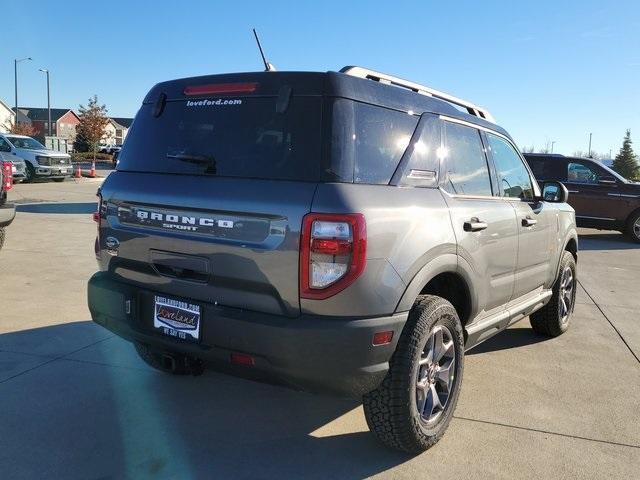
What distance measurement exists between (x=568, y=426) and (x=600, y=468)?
19.2 inches

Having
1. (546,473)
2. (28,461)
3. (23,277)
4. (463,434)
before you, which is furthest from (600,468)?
(23,277)

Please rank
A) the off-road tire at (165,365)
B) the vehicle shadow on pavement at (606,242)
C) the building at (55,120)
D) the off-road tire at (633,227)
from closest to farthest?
the off-road tire at (165,365), the vehicle shadow on pavement at (606,242), the off-road tire at (633,227), the building at (55,120)

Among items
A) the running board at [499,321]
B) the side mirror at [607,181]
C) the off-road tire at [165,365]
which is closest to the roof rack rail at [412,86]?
the running board at [499,321]

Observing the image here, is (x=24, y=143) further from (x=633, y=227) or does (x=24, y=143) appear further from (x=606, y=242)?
(x=633, y=227)

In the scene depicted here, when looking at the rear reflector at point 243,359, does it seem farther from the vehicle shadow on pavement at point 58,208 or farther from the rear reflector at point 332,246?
the vehicle shadow on pavement at point 58,208

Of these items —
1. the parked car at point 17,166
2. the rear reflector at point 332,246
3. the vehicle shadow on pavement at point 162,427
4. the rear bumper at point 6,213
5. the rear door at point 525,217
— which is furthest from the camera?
the parked car at point 17,166

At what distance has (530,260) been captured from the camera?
171 inches

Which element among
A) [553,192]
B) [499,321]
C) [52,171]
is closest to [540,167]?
[553,192]

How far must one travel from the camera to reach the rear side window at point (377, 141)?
2793mm

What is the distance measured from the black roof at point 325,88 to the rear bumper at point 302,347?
111 cm

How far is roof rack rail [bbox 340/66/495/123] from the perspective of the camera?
306cm

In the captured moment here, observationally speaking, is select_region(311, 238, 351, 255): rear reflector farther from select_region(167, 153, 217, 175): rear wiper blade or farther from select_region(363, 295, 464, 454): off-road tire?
select_region(167, 153, 217, 175): rear wiper blade

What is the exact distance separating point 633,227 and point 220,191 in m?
12.8

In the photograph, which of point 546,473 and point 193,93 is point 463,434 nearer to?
point 546,473
